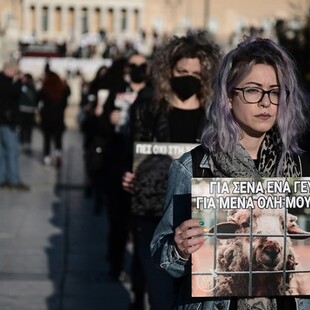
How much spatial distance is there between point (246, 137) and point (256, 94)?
5.8 inches

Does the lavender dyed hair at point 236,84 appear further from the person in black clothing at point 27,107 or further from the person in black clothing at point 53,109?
the person in black clothing at point 27,107

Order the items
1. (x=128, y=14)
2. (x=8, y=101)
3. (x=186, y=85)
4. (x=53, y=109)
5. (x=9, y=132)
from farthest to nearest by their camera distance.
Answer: (x=128, y=14)
(x=53, y=109)
(x=9, y=132)
(x=8, y=101)
(x=186, y=85)

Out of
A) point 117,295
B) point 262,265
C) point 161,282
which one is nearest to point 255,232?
point 262,265

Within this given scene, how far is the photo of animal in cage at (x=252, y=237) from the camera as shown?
3727mm

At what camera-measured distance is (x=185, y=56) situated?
6125 millimetres

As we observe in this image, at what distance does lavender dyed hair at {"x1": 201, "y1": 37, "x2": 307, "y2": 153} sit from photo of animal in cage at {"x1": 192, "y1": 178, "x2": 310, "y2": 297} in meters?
0.17

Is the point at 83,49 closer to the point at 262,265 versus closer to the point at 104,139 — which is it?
the point at 104,139

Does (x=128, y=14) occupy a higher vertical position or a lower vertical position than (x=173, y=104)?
lower

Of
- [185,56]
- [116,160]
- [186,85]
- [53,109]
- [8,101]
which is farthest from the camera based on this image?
[53,109]

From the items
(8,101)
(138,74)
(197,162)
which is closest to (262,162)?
(197,162)

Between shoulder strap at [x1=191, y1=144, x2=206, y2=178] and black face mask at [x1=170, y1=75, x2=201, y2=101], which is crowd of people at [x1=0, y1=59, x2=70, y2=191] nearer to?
black face mask at [x1=170, y1=75, x2=201, y2=101]

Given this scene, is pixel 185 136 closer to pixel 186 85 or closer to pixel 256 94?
pixel 186 85

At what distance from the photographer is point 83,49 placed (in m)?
62.7

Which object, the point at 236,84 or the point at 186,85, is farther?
the point at 186,85
